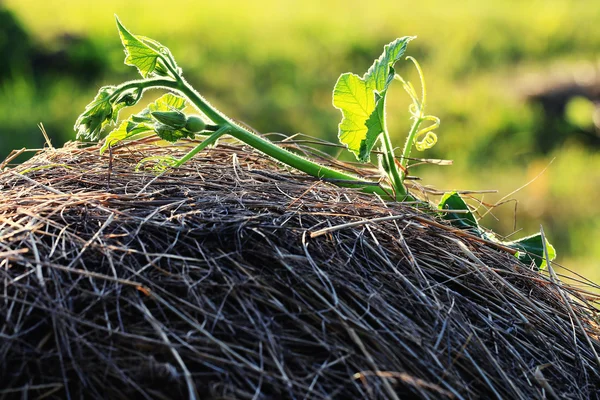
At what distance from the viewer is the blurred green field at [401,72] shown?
4.58 m

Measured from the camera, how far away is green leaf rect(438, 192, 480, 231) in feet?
5.12

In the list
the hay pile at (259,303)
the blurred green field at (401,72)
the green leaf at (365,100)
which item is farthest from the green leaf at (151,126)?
the blurred green field at (401,72)

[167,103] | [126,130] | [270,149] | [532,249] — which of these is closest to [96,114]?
[126,130]

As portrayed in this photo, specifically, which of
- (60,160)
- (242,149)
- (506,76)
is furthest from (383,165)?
(506,76)

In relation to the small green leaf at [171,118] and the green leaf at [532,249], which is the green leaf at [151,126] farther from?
the green leaf at [532,249]

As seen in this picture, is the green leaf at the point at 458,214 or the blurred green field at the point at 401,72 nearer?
the green leaf at the point at 458,214

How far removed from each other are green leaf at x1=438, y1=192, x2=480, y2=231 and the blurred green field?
7.33ft

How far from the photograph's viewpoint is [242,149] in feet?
5.81

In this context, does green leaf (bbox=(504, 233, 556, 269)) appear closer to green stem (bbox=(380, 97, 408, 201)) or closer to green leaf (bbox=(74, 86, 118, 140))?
green stem (bbox=(380, 97, 408, 201))

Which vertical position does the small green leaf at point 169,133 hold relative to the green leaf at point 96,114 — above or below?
above

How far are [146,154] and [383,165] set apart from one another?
0.60m

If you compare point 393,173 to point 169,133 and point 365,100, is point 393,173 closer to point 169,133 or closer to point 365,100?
point 365,100

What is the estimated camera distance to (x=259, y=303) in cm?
109

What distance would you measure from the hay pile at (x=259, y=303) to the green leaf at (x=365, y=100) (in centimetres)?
16
